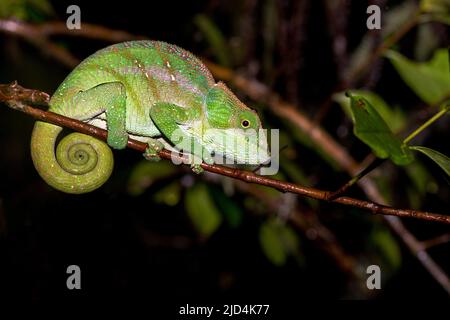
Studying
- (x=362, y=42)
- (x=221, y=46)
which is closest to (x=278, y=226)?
(x=221, y=46)

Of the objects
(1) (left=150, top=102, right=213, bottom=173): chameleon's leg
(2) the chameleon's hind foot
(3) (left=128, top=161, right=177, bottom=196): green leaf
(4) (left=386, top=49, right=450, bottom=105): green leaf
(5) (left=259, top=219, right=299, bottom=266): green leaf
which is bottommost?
(5) (left=259, top=219, right=299, bottom=266): green leaf

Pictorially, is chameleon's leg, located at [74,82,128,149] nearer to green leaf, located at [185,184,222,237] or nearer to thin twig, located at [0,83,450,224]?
thin twig, located at [0,83,450,224]

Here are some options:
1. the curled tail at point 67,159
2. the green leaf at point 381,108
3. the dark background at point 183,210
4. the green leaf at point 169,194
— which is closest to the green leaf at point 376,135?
the curled tail at point 67,159

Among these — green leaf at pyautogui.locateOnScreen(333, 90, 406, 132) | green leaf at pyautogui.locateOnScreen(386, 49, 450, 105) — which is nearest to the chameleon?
green leaf at pyautogui.locateOnScreen(386, 49, 450, 105)

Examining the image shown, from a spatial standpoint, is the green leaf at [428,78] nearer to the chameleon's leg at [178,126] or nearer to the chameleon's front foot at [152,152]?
the chameleon's leg at [178,126]

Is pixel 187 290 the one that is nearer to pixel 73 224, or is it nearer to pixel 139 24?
pixel 73 224

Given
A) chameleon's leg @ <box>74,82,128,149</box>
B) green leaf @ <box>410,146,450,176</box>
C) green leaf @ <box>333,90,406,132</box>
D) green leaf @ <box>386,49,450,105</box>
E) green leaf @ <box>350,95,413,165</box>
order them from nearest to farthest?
1. green leaf @ <box>350,95,413,165</box>
2. green leaf @ <box>410,146,450,176</box>
3. chameleon's leg @ <box>74,82,128,149</box>
4. green leaf @ <box>386,49,450,105</box>
5. green leaf @ <box>333,90,406,132</box>

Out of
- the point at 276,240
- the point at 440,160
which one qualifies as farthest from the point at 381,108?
the point at 440,160
